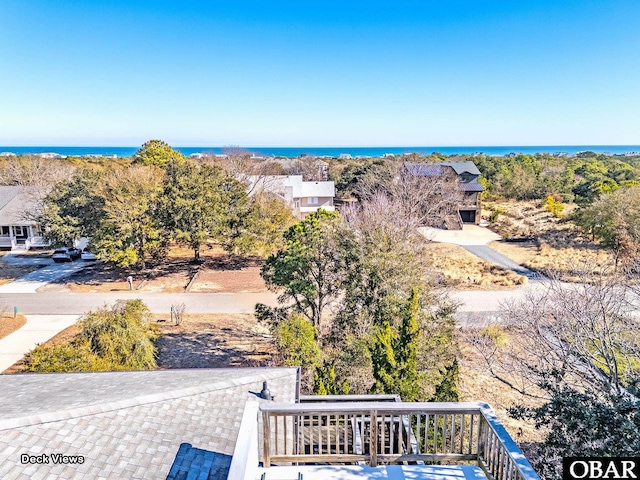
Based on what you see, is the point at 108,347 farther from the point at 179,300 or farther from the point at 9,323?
the point at 9,323

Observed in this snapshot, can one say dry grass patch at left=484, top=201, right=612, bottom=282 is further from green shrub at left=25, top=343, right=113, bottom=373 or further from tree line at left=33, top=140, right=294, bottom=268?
green shrub at left=25, top=343, right=113, bottom=373

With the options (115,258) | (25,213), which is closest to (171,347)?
(115,258)

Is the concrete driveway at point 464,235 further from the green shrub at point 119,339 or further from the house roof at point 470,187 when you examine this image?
the green shrub at point 119,339

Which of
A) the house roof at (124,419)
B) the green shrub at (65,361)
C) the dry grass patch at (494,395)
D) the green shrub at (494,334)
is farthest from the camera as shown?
the green shrub at (494,334)

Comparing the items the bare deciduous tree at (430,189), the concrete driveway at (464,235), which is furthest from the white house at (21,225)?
the concrete driveway at (464,235)

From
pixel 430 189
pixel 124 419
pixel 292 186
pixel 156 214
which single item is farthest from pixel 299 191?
pixel 124 419

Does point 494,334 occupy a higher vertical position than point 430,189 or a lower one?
lower
